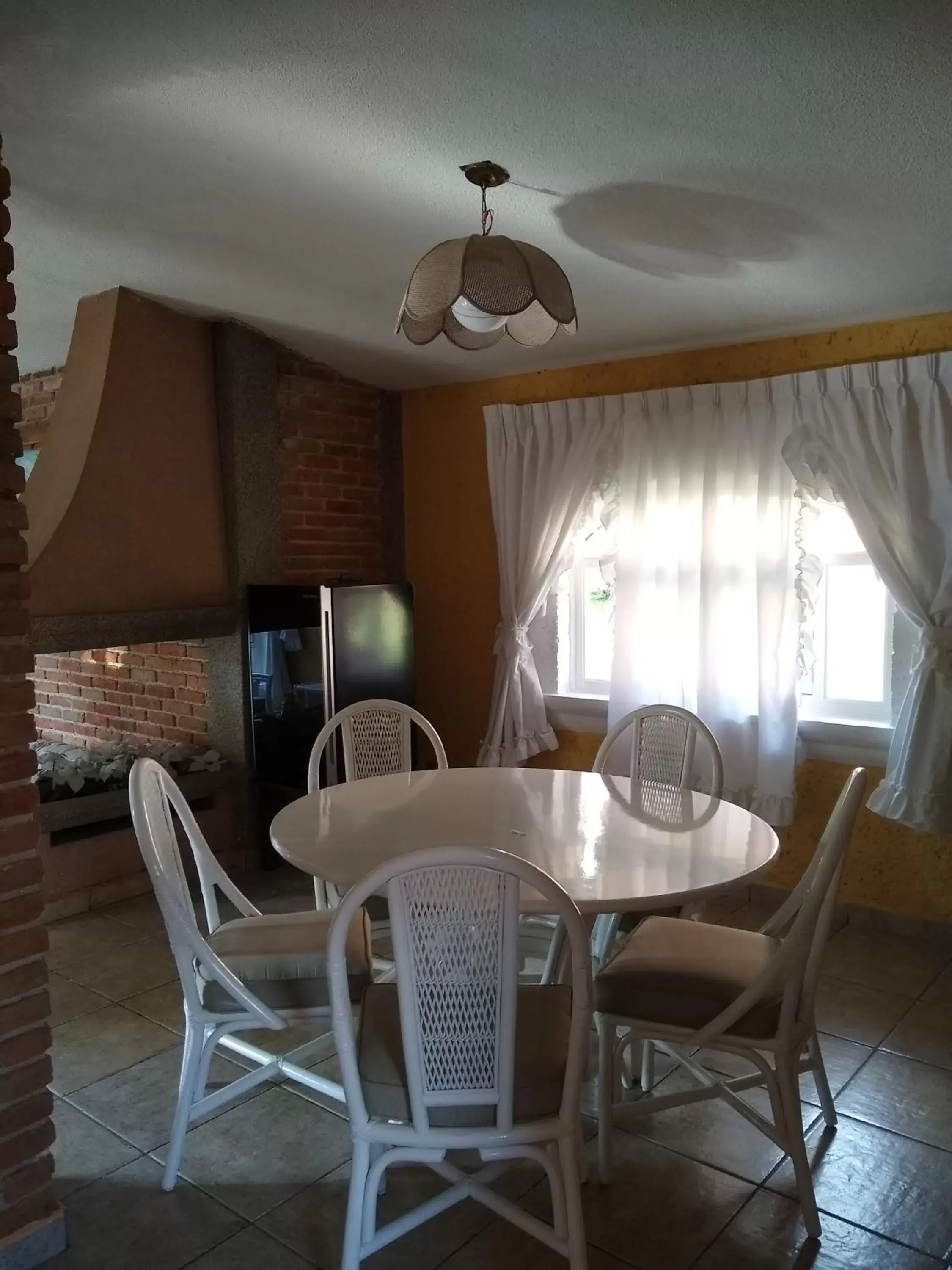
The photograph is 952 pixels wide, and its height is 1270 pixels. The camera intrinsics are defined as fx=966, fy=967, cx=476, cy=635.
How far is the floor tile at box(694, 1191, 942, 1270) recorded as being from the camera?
6.26ft

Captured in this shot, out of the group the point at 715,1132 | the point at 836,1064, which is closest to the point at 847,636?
the point at 836,1064

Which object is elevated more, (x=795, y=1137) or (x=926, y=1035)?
(x=795, y=1137)

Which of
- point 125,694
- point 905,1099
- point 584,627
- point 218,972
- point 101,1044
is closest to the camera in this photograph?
point 218,972

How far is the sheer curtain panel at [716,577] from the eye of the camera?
3650 mm

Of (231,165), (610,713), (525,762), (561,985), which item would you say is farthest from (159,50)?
(525,762)

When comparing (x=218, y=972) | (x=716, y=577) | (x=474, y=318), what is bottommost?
(x=218, y=972)

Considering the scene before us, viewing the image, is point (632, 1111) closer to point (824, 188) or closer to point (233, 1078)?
point (233, 1078)

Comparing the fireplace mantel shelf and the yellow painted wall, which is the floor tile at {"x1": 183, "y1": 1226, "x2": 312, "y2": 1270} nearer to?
the fireplace mantel shelf

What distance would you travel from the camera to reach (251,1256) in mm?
1947

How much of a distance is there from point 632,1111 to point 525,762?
237 centimetres

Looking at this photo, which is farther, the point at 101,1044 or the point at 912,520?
the point at 912,520

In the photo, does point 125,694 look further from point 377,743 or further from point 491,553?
point 377,743

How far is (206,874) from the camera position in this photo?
241cm

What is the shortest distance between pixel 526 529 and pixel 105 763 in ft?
6.91
